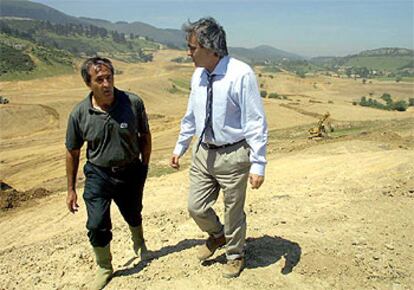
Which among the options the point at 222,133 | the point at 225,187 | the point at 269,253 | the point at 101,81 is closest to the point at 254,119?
the point at 222,133

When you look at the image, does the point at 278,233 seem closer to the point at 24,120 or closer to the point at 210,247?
the point at 210,247

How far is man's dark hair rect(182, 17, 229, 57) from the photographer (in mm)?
3170

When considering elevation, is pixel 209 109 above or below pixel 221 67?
below

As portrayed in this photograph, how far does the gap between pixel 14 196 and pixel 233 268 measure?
6432 mm

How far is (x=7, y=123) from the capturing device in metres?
19.7

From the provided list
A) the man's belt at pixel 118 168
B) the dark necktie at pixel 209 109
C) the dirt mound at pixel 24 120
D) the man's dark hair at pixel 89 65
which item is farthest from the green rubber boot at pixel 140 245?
the dirt mound at pixel 24 120

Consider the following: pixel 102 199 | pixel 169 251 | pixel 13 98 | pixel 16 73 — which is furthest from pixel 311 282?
pixel 16 73

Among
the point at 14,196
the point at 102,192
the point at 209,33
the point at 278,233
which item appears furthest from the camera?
the point at 14,196

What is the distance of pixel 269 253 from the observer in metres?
4.11

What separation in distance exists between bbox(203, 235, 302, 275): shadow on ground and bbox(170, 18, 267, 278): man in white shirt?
0.24 m

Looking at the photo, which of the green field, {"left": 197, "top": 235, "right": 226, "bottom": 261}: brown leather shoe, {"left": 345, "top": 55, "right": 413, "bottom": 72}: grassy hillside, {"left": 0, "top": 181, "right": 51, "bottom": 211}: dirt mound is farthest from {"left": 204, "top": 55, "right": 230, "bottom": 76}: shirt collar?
the green field

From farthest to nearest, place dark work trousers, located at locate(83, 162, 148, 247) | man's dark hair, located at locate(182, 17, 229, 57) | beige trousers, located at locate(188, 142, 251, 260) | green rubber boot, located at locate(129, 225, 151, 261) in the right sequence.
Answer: green rubber boot, located at locate(129, 225, 151, 261) → dark work trousers, located at locate(83, 162, 148, 247) → beige trousers, located at locate(188, 142, 251, 260) → man's dark hair, located at locate(182, 17, 229, 57)

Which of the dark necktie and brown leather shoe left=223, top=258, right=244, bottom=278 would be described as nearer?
the dark necktie

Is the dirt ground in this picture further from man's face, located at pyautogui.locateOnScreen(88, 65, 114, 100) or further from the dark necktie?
man's face, located at pyautogui.locateOnScreen(88, 65, 114, 100)
